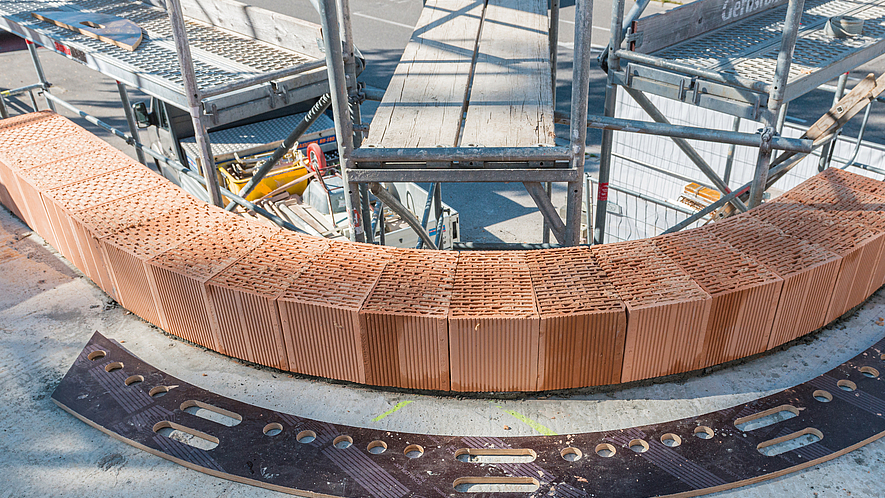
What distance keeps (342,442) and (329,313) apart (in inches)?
41.0

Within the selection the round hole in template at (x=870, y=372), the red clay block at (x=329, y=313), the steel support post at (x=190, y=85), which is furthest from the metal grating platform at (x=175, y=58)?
the round hole in template at (x=870, y=372)

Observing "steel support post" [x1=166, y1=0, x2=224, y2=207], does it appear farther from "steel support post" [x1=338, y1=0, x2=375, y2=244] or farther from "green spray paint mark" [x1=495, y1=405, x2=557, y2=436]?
"green spray paint mark" [x1=495, y1=405, x2=557, y2=436]

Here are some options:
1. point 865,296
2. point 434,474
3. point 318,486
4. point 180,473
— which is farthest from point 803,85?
point 180,473

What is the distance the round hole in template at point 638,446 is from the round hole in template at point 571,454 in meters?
0.41

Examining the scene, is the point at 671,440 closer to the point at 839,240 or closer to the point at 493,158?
the point at 839,240

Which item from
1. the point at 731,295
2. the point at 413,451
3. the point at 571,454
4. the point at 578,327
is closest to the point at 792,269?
the point at 731,295

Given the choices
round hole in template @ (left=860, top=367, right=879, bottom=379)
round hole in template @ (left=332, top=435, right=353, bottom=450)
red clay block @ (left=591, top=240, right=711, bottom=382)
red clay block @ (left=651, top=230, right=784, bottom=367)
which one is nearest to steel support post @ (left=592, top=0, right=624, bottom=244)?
red clay block @ (left=651, top=230, right=784, bottom=367)

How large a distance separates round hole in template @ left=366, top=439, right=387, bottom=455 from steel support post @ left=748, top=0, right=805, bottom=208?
14.6ft

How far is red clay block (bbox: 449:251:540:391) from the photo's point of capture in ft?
17.9

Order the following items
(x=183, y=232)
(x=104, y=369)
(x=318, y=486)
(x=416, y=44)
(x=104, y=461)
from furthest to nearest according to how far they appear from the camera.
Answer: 1. (x=416, y=44)
2. (x=183, y=232)
3. (x=104, y=369)
4. (x=104, y=461)
5. (x=318, y=486)

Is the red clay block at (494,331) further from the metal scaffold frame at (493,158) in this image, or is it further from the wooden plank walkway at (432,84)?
the wooden plank walkway at (432,84)

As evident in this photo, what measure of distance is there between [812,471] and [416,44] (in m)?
6.11

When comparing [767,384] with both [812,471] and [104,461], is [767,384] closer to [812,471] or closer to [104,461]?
[812,471]

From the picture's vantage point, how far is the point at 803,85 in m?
7.47
